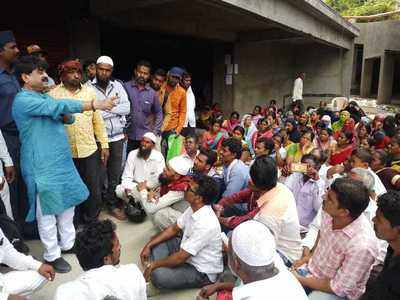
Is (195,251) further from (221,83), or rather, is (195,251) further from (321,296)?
(221,83)

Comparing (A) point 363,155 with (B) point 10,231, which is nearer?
(B) point 10,231

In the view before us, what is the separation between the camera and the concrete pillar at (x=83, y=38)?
4.92 m

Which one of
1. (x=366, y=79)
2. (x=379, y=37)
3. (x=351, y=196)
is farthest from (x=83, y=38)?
(x=366, y=79)

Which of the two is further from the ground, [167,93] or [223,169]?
[167,93]

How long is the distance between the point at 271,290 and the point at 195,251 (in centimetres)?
99

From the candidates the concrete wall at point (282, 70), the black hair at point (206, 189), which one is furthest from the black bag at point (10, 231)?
the concrete wall at point (282, 70)

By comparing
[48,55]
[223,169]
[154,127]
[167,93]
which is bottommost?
[223,169]

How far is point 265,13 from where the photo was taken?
624cm

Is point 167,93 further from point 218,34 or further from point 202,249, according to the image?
point 218,34

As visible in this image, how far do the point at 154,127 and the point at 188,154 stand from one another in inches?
22.8

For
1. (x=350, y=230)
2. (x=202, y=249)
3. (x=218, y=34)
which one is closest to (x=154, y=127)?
(x=202, y=249)

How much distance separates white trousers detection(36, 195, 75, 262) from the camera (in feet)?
8.84

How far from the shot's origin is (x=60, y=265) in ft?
9.11

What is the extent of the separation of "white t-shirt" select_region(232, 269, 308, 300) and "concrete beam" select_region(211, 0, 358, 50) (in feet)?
13.6
